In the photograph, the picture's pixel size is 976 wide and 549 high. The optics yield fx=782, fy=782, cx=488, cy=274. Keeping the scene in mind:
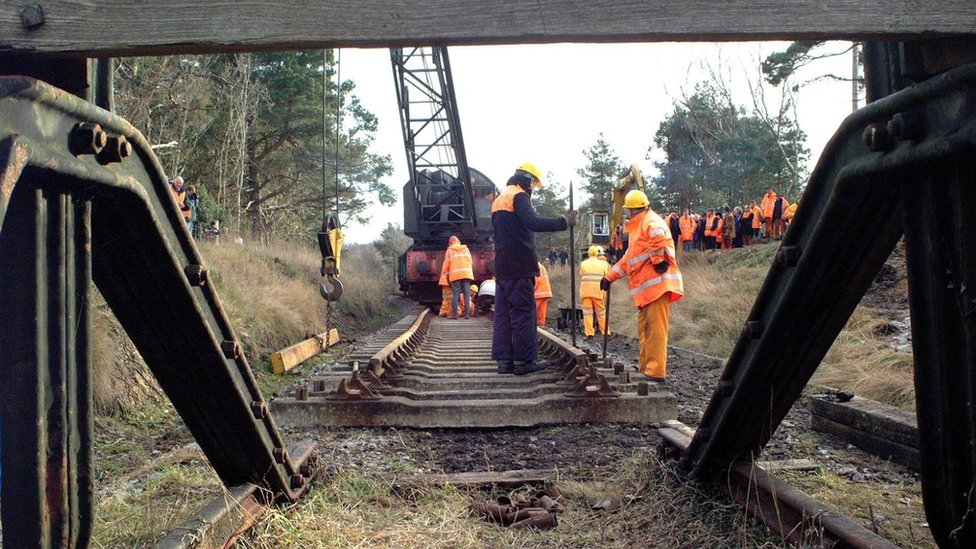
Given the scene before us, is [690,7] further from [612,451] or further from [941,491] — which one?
[612,451]

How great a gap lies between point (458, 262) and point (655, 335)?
25.0 ft

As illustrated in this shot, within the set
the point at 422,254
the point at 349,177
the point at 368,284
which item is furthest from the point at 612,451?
the point at 349,177

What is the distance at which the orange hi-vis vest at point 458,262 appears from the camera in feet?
46.8

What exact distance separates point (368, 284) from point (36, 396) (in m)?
20.1

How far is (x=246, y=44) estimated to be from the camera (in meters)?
1.67

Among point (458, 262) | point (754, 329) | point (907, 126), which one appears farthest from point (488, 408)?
point (458, 262)

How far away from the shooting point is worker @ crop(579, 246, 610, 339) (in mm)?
12344

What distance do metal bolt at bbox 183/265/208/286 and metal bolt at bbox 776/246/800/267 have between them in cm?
165

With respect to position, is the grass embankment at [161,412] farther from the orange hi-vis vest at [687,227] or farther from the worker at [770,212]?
the orange hi-vis vest at [687,227]

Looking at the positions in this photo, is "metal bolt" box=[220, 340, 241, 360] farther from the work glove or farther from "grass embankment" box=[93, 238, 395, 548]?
the work glove

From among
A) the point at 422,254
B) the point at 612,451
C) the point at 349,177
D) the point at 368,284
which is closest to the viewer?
the point at 612,451

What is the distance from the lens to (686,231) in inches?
982

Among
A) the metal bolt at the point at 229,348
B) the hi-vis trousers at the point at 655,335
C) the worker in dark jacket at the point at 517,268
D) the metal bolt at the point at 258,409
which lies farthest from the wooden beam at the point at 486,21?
the hi-vis trousers at the point at 655,335

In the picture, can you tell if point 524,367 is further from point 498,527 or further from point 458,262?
point 458,262
